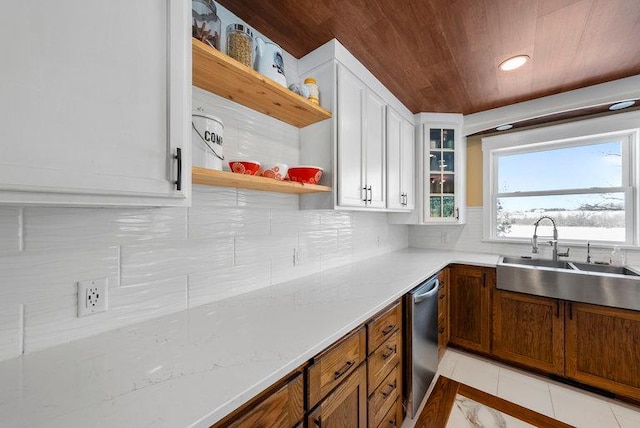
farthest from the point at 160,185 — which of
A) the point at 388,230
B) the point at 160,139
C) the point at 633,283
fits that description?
the point at 633,283

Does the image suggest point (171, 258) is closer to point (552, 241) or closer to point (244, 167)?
point (244, 167)

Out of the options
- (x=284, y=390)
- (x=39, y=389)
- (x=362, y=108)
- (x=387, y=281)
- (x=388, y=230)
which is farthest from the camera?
(x=388, y=230)

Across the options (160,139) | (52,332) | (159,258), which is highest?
(160,139)

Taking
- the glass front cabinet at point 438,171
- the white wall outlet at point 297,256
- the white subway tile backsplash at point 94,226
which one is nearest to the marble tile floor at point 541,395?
the white wall outlet at point 297,256

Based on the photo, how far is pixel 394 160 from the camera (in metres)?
2.14

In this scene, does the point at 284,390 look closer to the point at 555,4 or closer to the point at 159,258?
the point at 159,258

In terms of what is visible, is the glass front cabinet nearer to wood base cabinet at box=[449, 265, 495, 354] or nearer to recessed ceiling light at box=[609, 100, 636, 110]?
wood base cabinet at box=[449, 265, 495, 354]

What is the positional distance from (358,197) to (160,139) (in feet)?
3.82

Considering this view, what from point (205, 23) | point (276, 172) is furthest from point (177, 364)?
point (205, 23)

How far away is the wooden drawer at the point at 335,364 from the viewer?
83 cm

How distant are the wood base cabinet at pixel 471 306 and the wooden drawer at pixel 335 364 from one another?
161 cm

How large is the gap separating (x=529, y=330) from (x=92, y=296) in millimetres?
2704

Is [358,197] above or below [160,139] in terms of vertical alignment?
below

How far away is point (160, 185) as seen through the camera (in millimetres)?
735
